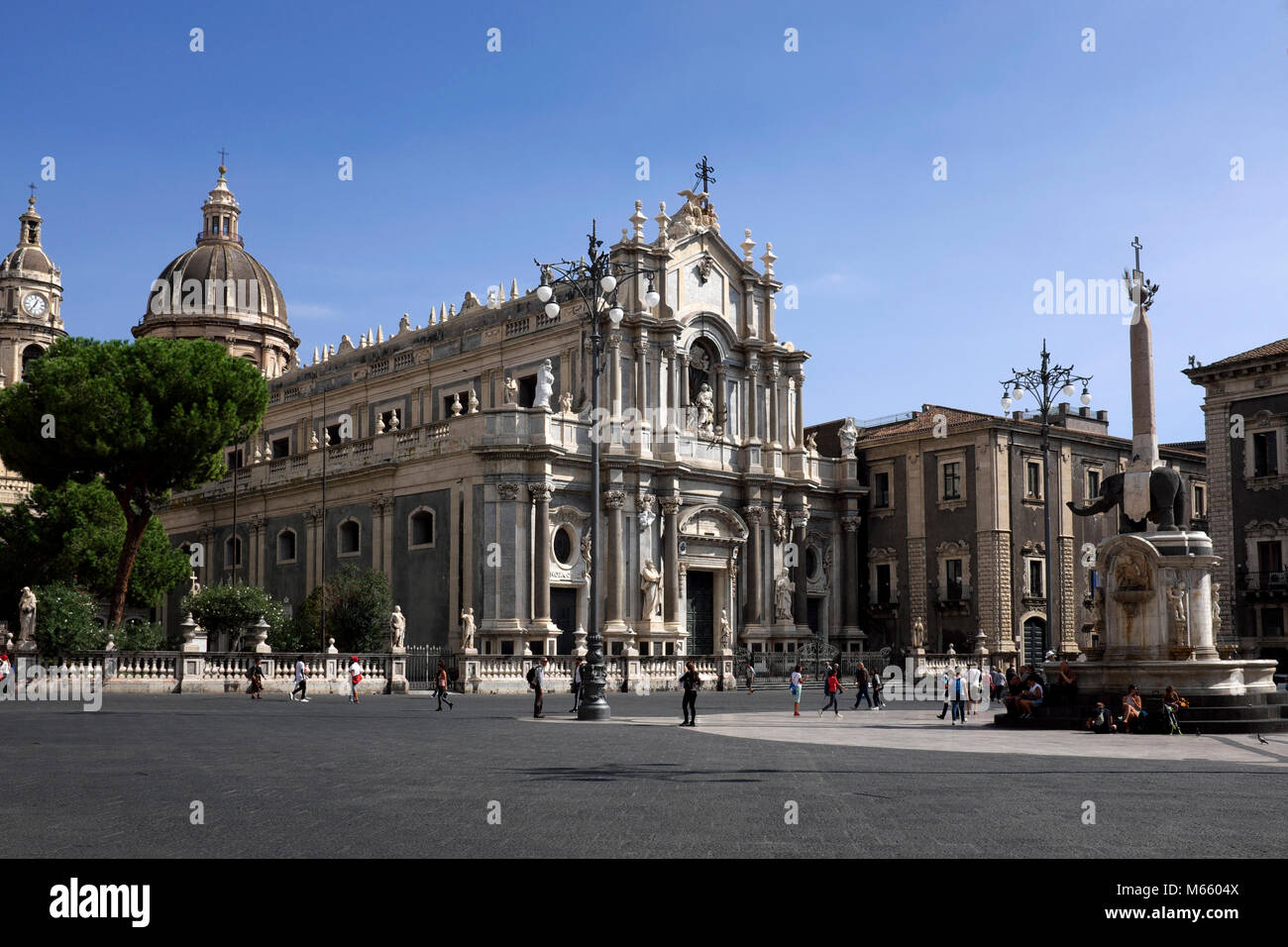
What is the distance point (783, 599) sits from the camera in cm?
5425

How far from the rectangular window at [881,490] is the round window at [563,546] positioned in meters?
17.4

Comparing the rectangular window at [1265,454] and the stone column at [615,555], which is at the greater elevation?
the rectangular window at [1265,454]

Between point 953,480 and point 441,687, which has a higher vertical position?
point 953,480

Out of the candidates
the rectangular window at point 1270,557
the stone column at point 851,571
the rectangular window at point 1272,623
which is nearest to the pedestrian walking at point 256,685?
the stone column at point 851,571

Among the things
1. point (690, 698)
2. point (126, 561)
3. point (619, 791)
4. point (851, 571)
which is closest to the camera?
point (619, 791)

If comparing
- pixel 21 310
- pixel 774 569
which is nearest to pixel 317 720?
pixel 774 569

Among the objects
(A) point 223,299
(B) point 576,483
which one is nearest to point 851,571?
(B) point 576,483

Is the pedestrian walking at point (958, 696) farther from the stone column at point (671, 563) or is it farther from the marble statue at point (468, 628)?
the stone column at point (671, 563)

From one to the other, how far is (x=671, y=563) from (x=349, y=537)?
1314 centimetres

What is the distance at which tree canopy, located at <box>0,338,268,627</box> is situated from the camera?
43656mm

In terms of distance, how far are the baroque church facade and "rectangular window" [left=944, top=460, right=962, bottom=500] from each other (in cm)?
365

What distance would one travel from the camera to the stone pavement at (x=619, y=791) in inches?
392

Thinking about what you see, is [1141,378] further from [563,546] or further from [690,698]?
[563,546]

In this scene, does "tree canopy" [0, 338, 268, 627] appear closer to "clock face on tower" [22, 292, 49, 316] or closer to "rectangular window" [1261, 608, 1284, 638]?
"clock face on tower" [22, 292, 49, 316]
